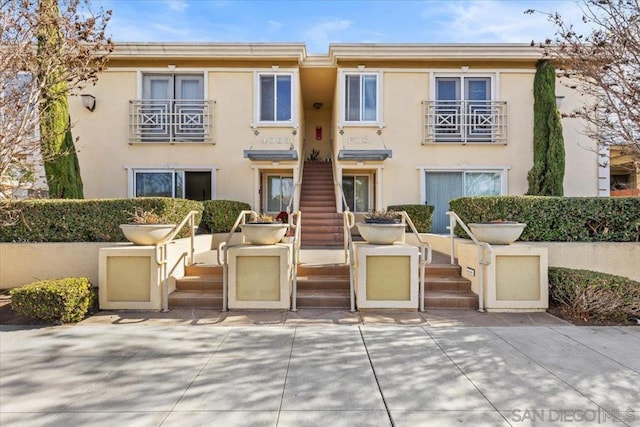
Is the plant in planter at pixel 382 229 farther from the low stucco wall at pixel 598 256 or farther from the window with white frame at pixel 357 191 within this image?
the window with white frame at pixel 357 191

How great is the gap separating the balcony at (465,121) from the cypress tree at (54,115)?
31.7 feet

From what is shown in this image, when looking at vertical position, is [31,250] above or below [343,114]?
below

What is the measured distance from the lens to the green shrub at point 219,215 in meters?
9.64

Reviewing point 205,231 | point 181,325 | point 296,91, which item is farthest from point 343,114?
point 181,325

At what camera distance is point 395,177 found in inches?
454

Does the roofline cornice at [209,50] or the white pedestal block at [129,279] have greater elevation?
the roofline cornice at [209,50]

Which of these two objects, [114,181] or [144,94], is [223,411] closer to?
[114,181]

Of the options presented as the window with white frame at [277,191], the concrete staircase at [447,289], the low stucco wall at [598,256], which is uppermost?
the window with white frame at [277,191]

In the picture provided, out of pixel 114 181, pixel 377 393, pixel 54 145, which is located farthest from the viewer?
pixel 114 181

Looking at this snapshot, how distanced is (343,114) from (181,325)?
8436 mm

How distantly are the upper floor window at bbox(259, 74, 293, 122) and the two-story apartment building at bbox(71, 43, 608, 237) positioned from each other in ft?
0.11

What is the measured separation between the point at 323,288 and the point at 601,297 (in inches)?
171

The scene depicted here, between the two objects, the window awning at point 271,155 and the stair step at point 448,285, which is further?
the window awning at point 271,155

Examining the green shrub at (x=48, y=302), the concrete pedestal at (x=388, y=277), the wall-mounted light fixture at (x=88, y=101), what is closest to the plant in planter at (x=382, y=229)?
the concrete pedestal at (x=388, y=277)
